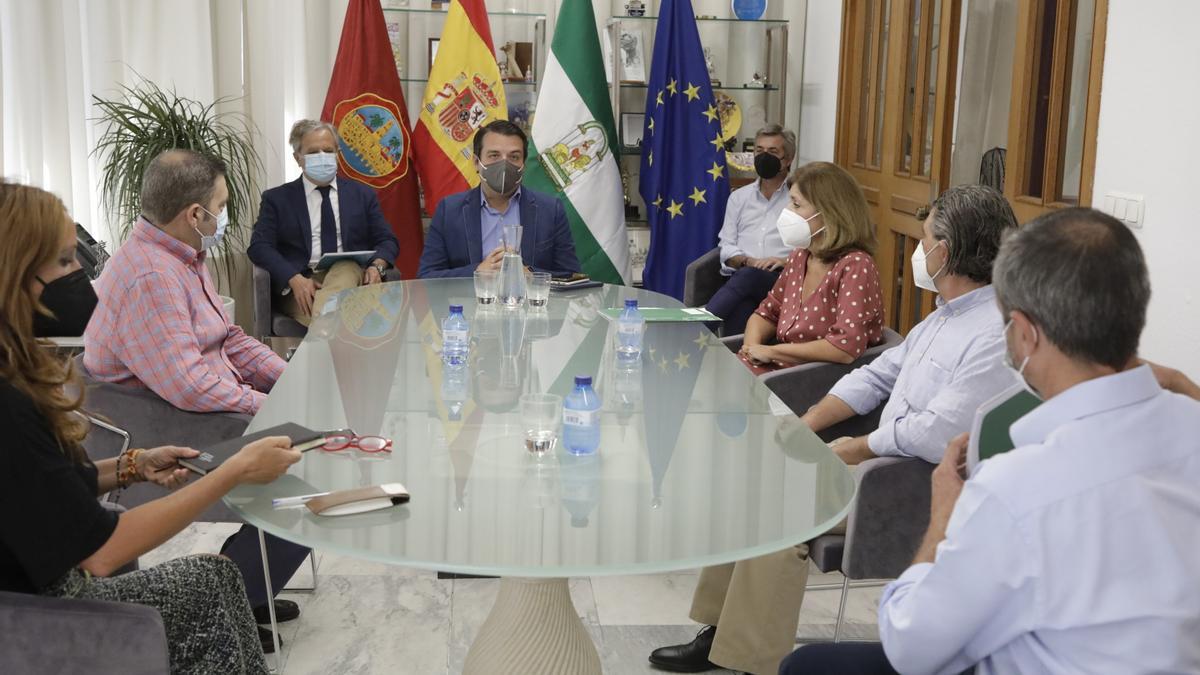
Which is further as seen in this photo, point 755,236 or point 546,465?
point 755,236

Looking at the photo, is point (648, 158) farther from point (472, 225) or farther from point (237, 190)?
point (237, 190)

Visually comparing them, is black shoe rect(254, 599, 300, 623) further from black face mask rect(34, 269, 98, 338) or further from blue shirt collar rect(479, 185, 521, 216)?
blue shirt collar rect(479, 185, 521, 216)

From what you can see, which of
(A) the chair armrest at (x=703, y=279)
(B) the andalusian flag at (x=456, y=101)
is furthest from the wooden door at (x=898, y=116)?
(B) the andalusian flag at (x=456, y=101)

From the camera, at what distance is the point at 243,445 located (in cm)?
217

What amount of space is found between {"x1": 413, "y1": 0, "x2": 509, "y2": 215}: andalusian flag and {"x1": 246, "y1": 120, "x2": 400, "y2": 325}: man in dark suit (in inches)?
24.2

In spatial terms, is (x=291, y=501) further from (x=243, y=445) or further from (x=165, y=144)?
(x=165, y=144)

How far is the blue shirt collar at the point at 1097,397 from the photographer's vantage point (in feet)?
4.99

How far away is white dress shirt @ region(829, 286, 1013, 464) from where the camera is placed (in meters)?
2.63

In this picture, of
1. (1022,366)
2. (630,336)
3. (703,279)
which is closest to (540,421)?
(630,336)

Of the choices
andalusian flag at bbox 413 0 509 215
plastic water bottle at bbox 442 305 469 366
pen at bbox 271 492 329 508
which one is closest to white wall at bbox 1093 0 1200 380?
plastic water bottle at bbox 442 305 469 366

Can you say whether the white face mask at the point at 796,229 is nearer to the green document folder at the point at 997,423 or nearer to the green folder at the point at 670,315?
the green folder at the point at 670,315

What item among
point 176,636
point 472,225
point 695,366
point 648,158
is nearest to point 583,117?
point 648,158

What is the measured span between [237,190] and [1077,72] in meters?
3.77

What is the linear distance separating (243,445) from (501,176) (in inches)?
105
